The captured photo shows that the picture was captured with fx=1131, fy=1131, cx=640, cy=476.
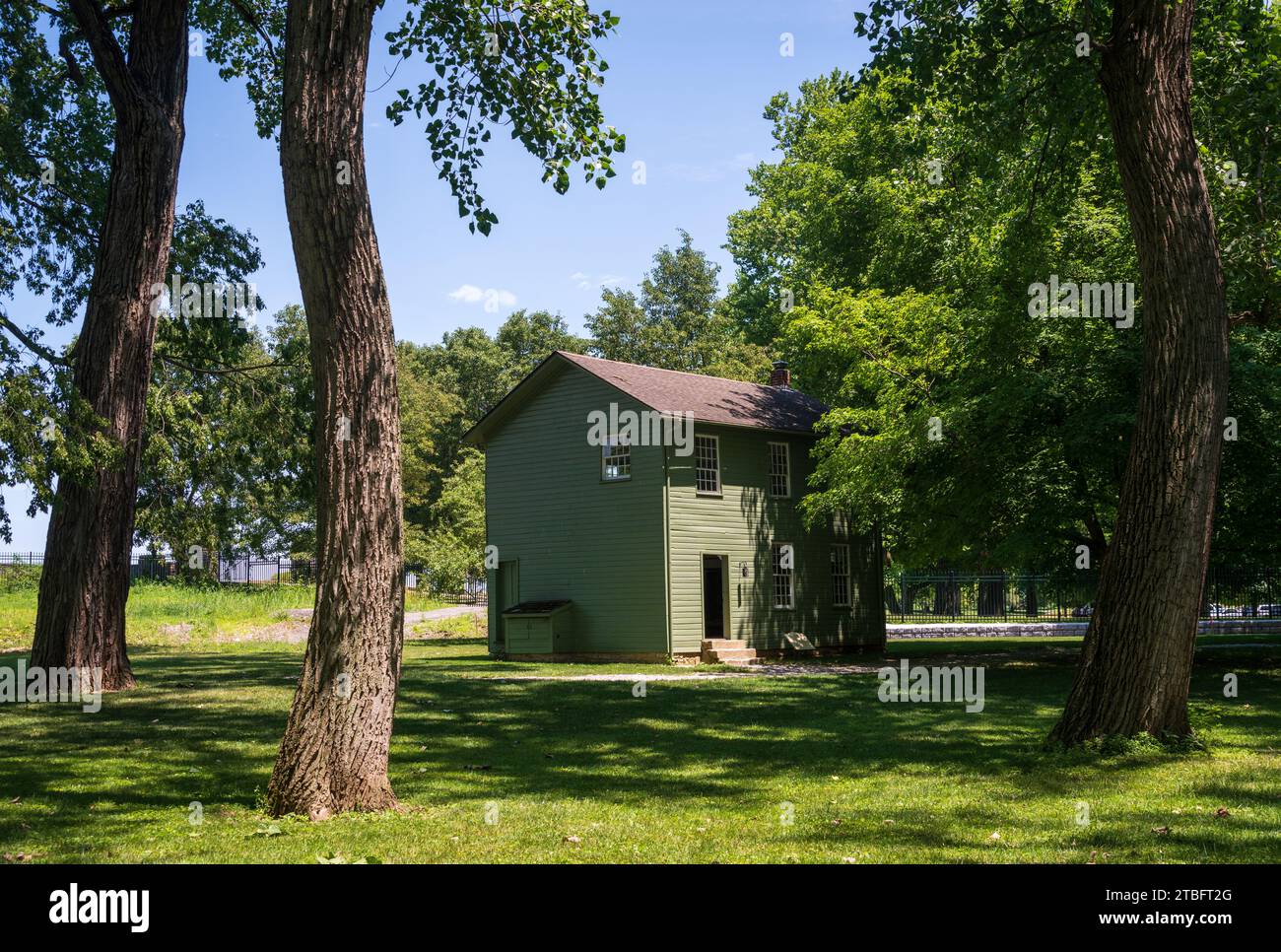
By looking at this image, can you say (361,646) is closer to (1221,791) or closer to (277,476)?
(1221,791)

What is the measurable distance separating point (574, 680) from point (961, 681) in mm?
7009

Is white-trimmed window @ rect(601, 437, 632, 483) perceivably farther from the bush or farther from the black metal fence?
the bush

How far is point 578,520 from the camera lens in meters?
28.6

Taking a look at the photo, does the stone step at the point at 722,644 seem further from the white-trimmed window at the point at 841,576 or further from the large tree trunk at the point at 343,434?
the large tree trunk at the point at 343,434

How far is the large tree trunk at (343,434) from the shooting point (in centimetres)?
816

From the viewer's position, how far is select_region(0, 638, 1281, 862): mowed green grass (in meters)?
6.98

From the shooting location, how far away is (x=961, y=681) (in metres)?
20.3

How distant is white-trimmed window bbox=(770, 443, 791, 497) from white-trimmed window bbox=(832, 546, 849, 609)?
271 centimetres

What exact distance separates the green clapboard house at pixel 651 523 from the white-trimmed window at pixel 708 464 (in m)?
0.04

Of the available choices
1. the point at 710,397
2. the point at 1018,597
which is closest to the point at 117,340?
the point at 710,397

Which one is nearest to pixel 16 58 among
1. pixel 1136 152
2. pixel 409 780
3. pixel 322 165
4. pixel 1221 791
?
pixel 322 165

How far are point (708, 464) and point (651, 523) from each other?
2370 millimetres

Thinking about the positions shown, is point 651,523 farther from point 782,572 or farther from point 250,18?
point 250,18

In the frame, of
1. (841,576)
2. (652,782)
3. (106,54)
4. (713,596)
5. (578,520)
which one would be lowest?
(652,782)
